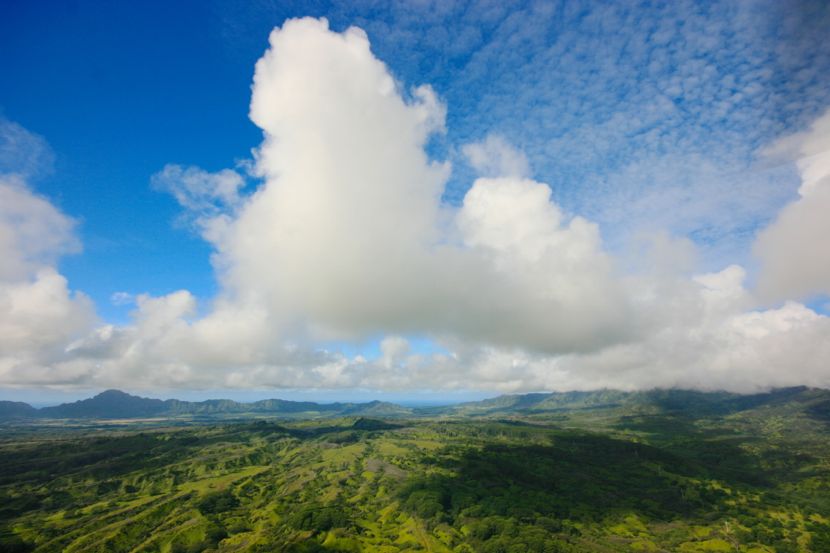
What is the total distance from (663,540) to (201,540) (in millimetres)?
197318

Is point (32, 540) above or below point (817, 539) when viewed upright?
above

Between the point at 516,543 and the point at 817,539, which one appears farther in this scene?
the point at 817,539

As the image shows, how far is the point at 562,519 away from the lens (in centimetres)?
19625

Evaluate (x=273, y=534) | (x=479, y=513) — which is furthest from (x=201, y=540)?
(x=479, y=513)

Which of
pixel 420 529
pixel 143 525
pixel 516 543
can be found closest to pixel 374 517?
pixel 420 529

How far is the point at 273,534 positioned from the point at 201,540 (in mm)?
27962

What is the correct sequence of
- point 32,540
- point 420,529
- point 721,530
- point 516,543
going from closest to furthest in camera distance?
point 516,543 < point 32,540 < point 420,529 < point 721,530

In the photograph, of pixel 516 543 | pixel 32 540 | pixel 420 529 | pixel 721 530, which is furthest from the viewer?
pixel 721 530

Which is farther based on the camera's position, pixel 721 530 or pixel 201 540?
pixel 721 530

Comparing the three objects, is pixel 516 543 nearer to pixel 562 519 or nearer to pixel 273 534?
pixel 562 519

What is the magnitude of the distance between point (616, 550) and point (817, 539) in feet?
325

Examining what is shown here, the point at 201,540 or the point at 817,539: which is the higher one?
the point at 201,540

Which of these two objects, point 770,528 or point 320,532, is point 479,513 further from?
point 770,528

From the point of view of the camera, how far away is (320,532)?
6791 inches
